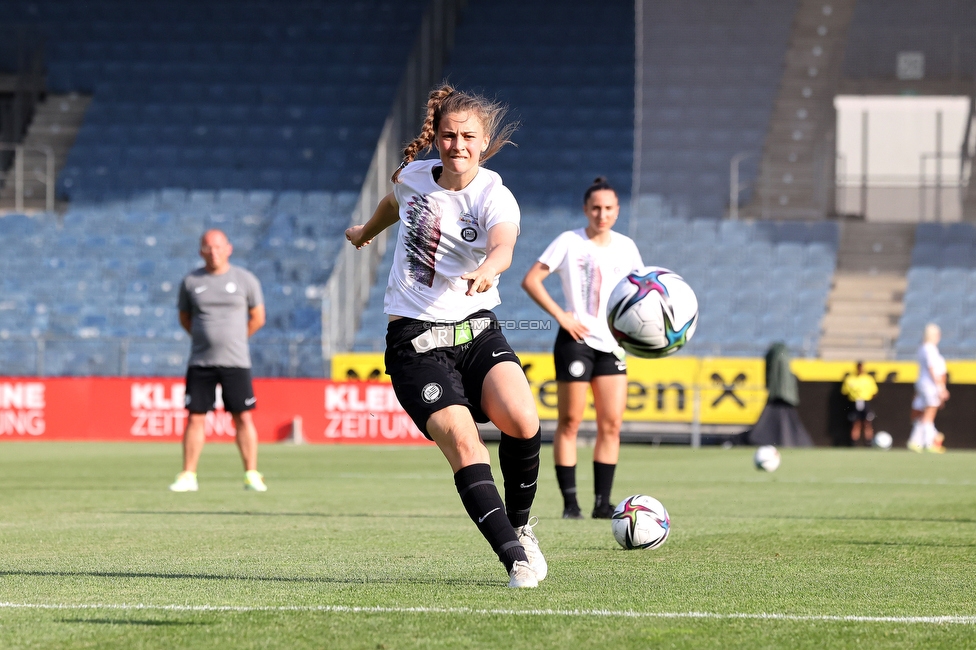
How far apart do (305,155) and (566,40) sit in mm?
6349

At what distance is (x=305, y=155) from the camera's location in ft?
99.3

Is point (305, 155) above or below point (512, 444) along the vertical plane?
above

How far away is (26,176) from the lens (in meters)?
29.9

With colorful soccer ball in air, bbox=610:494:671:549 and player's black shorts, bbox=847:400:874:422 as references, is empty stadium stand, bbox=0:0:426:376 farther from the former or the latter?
colorful soccer ball in air, bbox=610:494:671:549

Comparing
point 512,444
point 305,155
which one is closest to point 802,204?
point 305,155

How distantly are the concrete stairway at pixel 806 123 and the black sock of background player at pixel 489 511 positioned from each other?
23829mm

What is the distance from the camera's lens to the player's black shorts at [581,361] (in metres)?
9.24

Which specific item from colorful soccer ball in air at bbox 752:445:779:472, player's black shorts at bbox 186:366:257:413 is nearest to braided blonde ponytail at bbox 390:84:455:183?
player's black shorts at bbox 186:366:257:413

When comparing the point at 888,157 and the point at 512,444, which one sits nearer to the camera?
the point at 512,444

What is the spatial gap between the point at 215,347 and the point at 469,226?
6.36 meters

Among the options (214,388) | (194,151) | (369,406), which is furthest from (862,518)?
(194,151)

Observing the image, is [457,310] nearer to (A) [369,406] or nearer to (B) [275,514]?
(B) [275,514]

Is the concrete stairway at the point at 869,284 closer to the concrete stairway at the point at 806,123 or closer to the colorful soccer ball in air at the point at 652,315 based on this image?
the concrete stairway at the point at 806,123

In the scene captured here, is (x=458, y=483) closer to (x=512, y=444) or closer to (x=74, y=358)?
(x=512, y=444)
